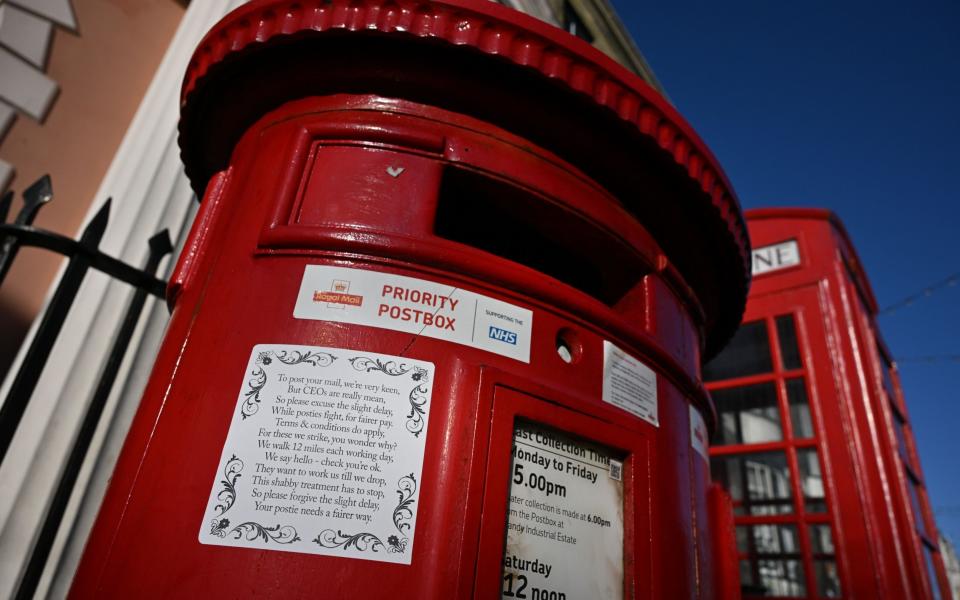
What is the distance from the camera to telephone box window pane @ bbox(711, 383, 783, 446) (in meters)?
4.11

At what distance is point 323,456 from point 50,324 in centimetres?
108

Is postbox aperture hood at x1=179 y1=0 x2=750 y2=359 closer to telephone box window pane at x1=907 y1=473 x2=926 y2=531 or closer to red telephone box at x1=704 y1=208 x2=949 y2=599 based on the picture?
red telephone box at x1=704 y1=208 x2=949 y2=599

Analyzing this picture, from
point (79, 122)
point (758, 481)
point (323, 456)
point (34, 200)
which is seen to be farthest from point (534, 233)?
point (758, 481)

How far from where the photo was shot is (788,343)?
4.24m

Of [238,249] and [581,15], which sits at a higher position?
[581,15]

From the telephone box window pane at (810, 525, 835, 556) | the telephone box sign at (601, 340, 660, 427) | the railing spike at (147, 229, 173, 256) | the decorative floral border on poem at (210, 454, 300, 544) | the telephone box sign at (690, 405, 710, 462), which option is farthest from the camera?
the telephone box window pane at (810, 525, 835, 556)

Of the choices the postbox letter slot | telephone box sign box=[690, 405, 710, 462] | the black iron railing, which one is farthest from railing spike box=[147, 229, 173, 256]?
telephone box sign box=[690, 405, 710, 462]

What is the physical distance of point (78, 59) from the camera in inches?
106

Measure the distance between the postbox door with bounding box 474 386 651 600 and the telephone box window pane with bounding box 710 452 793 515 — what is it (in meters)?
3.22

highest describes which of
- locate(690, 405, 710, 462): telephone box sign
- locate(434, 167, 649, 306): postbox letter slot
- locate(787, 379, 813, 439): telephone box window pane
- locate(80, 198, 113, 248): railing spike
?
locate(787, 379, 813, 439): telephone box window pane

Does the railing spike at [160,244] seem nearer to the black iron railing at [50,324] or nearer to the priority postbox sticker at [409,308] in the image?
the black iron railing at [50,324]

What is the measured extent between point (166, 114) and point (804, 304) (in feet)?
13.0

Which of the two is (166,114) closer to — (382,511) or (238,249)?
(238,249)

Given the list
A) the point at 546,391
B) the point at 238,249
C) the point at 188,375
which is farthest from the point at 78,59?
the point at 546,391
